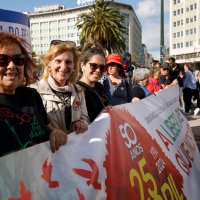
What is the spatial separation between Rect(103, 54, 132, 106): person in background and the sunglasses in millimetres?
2324

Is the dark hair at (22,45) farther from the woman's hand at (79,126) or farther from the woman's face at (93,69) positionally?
the woman's face at (93,69)

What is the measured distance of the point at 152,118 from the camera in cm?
366

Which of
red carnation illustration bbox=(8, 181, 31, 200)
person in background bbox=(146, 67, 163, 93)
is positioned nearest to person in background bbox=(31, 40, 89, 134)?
red carnation illustration bbox=(8, 181, 31, 200)

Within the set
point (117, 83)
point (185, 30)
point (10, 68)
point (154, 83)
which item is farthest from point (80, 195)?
point (185, 30)

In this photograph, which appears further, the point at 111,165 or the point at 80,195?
the point at 111,165

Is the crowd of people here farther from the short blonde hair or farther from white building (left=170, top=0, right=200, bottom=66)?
white building (left=170, top=0, right=200, bottom=66)

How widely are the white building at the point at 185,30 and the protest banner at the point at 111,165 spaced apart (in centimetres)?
9110

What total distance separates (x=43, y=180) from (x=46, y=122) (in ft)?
2.11

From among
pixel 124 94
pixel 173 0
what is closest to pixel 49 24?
pixel 173 0

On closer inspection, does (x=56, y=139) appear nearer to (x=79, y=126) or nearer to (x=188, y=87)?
(x=79, y=126)

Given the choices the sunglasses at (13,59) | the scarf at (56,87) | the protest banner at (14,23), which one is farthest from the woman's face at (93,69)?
the protest banner at (14,23)

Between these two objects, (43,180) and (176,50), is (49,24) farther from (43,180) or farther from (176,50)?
(43,180)

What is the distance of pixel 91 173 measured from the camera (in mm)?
2055

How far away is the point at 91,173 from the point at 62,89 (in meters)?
0.86
